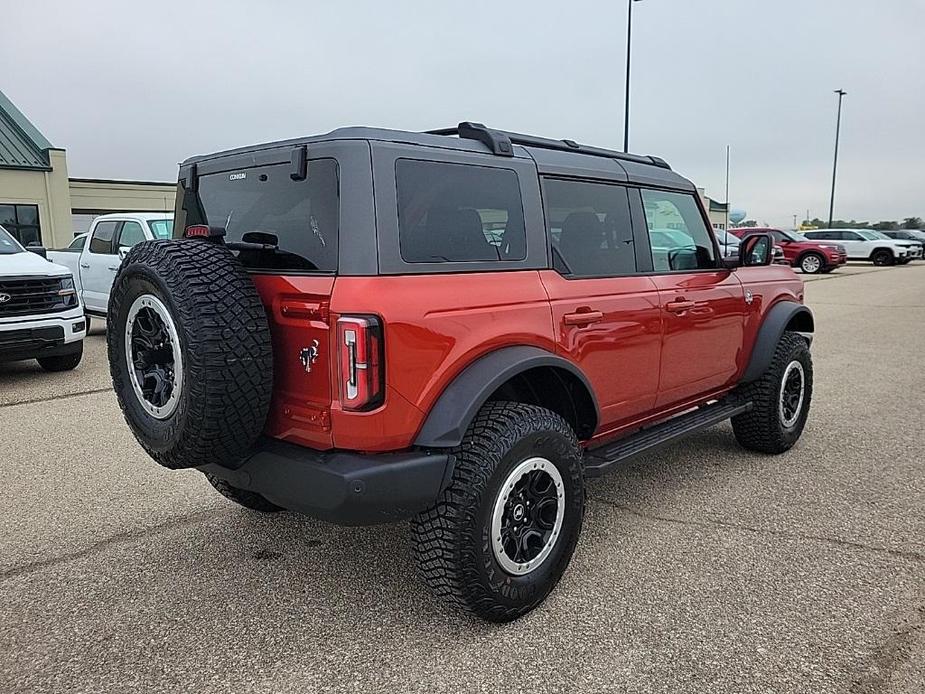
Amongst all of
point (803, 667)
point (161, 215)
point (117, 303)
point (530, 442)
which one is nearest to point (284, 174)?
point (117, 303)

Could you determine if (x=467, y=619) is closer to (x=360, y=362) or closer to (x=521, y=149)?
(x=360, y=362)

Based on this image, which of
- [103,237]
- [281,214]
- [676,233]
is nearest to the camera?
[281,214]

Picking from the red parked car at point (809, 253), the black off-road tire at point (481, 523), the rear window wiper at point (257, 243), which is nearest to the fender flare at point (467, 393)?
the black off-road tire at point (481, 523)

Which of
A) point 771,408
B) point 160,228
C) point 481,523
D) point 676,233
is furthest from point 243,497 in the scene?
point 160,228

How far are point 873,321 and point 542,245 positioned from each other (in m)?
11.5

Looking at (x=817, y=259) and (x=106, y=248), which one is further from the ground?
(x=106, y=248)

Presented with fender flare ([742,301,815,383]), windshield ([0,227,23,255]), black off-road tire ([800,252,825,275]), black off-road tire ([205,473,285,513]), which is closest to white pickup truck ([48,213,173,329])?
windshield ([0,227,23,255])

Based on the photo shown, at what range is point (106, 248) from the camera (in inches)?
425

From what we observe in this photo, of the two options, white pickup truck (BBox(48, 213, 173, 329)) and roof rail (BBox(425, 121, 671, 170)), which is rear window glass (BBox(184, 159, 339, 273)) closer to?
roof rail (BBox(425, 121, 671, 170))

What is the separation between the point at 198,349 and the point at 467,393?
1.00m

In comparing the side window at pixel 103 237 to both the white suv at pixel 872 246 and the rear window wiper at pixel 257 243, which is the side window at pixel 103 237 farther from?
the white suv at pixel 872 246

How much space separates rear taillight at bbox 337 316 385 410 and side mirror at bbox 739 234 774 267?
3008 millimetres

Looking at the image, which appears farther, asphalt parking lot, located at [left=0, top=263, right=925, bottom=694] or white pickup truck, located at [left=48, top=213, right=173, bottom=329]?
white pickup truck, located at [left=48, top=213, right=173, bottom=329]

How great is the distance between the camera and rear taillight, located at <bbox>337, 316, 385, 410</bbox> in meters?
2.61
